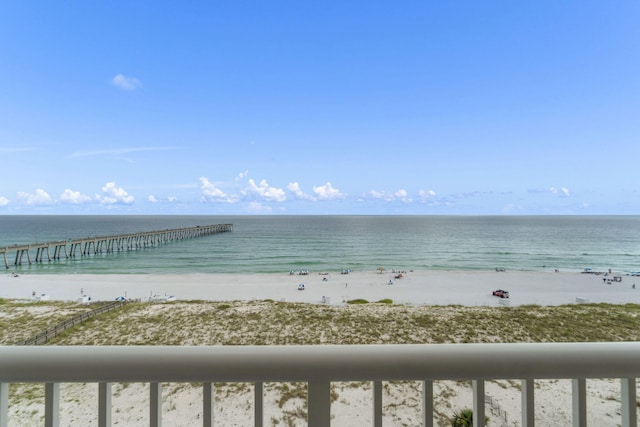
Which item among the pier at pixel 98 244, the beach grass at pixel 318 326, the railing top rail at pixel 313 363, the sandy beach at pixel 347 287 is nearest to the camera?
the railing top rail at pixel 313 363

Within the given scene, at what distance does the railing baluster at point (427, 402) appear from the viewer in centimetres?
75

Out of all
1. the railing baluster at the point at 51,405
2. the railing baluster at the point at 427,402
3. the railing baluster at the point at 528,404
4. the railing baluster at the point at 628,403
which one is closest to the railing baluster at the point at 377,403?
the railing baluster at the point at 427,402

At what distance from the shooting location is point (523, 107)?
6.59 meters

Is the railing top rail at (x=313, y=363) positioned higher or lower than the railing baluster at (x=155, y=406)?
higher

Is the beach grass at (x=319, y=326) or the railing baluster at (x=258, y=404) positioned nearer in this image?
the railing baluster at (x=258, y=404)

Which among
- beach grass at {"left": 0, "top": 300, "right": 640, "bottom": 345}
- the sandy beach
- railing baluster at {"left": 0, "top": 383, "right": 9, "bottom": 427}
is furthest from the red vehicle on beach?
railing baluster at {"left": 0, "top": 383, "right": 9, "bottom": 427}

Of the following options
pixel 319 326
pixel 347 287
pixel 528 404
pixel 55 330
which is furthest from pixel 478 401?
pixel 347 287

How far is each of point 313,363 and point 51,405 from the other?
0.64m

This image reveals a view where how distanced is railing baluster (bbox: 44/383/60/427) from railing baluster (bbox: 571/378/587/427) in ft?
4.23

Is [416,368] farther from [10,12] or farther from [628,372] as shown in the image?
[10,12]

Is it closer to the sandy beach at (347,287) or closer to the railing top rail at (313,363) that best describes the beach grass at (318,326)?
the railing top rail at (313,363)

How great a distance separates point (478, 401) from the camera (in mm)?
771

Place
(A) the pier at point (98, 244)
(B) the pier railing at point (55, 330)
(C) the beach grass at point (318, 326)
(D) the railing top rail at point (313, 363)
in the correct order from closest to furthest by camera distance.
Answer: (D) the railing top rail at point (313, 363) → (B) the pier railing at point (55, 330) → (C) the beach grass at point (318, 326) → (A) the pier at point (98, 244)

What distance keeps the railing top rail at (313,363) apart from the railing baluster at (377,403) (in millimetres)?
41
